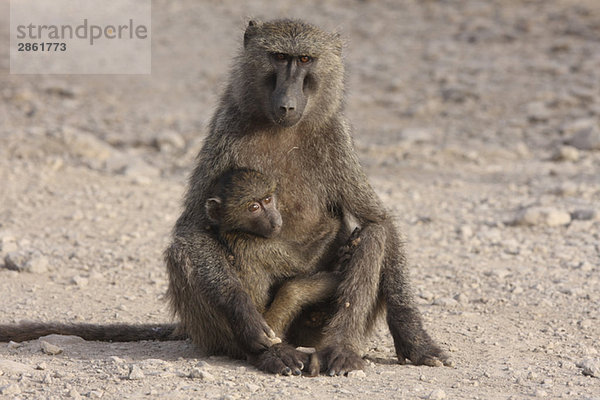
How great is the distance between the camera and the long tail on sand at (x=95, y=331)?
4.81m

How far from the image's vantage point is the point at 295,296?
173 inches

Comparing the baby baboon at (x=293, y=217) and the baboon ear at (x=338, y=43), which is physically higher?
the baboon ear at (x=338, y=43)

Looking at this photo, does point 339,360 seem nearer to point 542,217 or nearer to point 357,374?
point 357,374

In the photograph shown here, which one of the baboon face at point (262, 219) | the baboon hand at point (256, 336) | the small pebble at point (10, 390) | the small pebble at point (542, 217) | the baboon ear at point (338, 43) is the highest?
the baboon ear at point (338, 43)

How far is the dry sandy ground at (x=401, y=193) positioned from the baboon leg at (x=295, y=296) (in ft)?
1.02

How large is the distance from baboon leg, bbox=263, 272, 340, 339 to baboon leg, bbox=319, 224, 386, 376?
71mm

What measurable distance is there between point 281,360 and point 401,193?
432 cm

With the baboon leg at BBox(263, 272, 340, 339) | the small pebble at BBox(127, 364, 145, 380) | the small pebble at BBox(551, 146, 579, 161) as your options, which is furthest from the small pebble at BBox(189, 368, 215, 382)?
the small pebble at BBox(551, 146, 579, 161)

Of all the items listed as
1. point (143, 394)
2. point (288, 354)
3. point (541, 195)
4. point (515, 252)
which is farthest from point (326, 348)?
point (541, 195)

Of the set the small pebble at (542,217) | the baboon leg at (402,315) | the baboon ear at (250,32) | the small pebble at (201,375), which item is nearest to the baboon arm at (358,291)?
the baboon leg at (402,315)

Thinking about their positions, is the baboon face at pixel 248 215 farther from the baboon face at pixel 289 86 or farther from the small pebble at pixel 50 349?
the small pebble at pixel 50 349

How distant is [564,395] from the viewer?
3.84 metres

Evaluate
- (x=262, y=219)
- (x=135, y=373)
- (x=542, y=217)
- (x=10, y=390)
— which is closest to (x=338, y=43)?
(x=262, y=219)

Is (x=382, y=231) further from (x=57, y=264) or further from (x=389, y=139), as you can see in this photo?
(x=389, y=139)
